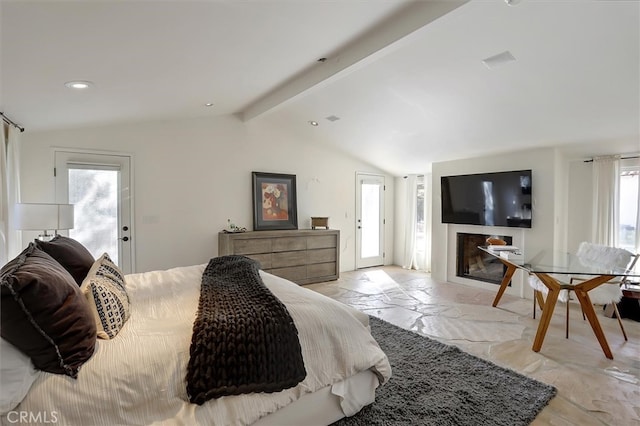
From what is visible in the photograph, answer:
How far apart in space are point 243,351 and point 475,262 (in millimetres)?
4979

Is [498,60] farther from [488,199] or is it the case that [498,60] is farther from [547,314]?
[488,199]

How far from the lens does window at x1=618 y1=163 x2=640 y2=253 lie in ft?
13.8

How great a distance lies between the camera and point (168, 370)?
4.71 ft

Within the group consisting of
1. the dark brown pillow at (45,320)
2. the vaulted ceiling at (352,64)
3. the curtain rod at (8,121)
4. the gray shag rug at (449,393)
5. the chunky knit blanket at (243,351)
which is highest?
the vaulted ceiling at (352,64)

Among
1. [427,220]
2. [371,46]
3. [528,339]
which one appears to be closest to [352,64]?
[371,46]

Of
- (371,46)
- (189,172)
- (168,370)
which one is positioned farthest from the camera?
(189,172)

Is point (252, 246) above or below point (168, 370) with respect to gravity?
above

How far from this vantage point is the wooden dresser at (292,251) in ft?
16.1

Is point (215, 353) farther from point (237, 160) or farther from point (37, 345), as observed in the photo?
point (237, 160)

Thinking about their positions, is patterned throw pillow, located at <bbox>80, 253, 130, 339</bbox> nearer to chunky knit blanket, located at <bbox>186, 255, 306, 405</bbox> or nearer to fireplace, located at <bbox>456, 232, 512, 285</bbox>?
chunky knit blanket, located at <bbox>186, 255, 306, 405</bbox>

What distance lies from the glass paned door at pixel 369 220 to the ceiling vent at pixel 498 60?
390 cm

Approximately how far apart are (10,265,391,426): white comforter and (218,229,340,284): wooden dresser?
267cm

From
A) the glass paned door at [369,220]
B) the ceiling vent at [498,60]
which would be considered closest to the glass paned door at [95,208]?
the glass paned door at [369,220]

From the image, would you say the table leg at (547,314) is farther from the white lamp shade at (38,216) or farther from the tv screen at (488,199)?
the white lamp shade at (38,216)
